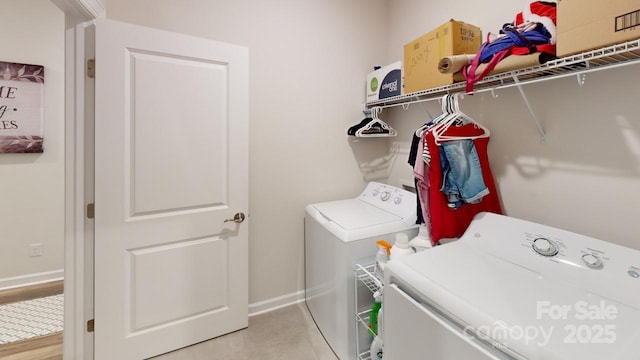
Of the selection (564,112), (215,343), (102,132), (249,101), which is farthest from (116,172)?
(564,112)

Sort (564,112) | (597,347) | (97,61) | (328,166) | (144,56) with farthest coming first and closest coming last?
(328,166)
(144,56)
(97,61)
(564,112)
(597,347)

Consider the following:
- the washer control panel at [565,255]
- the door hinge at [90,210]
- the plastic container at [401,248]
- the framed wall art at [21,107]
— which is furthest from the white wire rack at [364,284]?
the framed wall art at [21,107]

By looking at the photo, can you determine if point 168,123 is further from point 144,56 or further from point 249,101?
point 249,101

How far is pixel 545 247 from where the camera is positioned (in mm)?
1039

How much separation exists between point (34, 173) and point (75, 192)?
168 centimetres

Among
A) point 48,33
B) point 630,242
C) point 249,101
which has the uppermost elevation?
point 48,33

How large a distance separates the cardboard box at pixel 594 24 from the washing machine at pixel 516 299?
0.69 metres

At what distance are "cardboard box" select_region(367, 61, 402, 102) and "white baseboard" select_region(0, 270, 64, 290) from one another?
3.50 meters

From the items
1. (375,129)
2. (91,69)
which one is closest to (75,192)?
(91,69)

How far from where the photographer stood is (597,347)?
0.63 m

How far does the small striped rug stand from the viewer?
6.22 ft

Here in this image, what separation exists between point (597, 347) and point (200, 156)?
6.26ft

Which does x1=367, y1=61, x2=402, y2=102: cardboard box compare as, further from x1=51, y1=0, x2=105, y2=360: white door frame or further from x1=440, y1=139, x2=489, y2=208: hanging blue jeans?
x1=51, y1=0, x2=105, y2=360: white door frame

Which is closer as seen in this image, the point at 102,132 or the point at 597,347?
the point at 597,347
